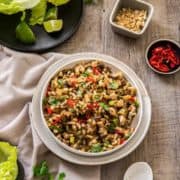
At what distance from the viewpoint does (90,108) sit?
1.42m

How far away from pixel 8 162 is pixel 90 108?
26cm

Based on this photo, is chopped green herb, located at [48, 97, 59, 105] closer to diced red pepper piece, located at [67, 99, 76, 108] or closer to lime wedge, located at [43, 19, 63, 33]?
diced red pepper piece, located at [67, 99, 76, 108]

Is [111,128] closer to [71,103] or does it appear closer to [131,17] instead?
[71,103]

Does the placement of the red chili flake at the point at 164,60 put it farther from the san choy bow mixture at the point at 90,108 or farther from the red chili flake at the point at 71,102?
the red chili flake at the point at 71,102

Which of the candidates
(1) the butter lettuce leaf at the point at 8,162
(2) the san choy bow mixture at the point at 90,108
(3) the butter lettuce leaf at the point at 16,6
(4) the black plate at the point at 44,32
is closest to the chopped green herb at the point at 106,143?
(2) the san choy bow mixture at the point at 90,108

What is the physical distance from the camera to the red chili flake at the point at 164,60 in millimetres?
1562

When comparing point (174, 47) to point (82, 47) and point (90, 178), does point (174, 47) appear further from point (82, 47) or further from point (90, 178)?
point (90, 178)

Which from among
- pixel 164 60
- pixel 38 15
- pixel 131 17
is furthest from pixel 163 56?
pixel 38 15

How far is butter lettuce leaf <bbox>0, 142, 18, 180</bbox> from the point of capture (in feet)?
4.43

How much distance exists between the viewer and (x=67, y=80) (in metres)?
1.47

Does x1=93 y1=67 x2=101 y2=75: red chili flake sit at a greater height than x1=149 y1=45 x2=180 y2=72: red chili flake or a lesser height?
greater

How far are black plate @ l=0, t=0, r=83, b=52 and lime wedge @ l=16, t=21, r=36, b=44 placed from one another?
2 centimetres

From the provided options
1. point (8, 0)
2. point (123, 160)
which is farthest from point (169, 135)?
point (8, 0)

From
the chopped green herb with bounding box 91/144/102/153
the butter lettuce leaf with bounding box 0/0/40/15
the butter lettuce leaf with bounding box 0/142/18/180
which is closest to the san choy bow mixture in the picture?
the chopped green herb with bounding box 91/144/102/153
